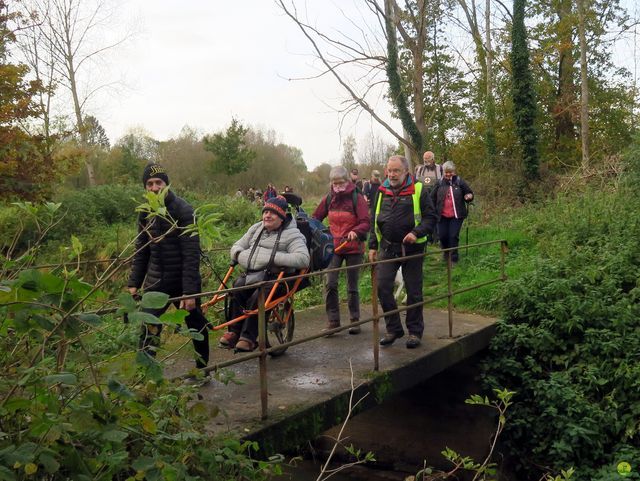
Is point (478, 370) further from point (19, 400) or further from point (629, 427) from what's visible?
point (19, 400)

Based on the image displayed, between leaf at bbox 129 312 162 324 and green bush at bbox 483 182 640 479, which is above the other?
leaf at bbox 129 312 162 324

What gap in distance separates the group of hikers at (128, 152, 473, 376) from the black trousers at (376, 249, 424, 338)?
0.01 metres

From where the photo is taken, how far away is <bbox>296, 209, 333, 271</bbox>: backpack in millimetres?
6262

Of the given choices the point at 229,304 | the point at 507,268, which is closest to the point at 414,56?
the point at 507,268

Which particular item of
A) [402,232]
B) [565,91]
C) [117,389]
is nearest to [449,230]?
[402,232]

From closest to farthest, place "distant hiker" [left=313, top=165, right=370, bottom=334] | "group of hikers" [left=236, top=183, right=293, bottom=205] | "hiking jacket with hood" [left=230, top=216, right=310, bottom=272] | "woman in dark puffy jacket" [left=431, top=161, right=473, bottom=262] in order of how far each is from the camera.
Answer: "hiking jacket with hood" [left=230, top=216, right=310, bottom=272], "distant hiker" [left=313, top=165, right=370, bottom=334], "woman in dark puffy jacket" [left=431, top=161, right=473, bottom=262], "group of hikers" [left=236, top=183, right=293, bottom=205]

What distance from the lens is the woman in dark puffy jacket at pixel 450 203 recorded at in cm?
1045

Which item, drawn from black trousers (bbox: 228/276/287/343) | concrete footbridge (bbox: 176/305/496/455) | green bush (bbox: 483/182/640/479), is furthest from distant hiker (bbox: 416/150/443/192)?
black trousers (bbox: 228/276/287/343)

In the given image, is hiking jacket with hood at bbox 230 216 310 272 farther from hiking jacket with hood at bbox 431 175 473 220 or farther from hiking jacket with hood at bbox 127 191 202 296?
hiking jacket with hood at bbox 431 175 473 220

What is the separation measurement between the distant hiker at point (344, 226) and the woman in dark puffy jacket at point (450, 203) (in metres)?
3.91

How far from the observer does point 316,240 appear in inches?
251

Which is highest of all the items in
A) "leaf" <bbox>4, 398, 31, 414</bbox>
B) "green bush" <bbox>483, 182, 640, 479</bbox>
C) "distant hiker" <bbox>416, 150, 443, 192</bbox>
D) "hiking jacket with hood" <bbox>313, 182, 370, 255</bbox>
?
"distant hiker" <bbox>416, 150, 443, 192</bbox>

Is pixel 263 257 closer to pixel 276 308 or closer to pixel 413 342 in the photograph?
pixel 276 308

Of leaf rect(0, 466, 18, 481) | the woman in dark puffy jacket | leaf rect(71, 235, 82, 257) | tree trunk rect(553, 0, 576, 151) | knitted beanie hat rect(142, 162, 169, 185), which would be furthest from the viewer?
tree trunk rect(553, 0, 576, 151)
